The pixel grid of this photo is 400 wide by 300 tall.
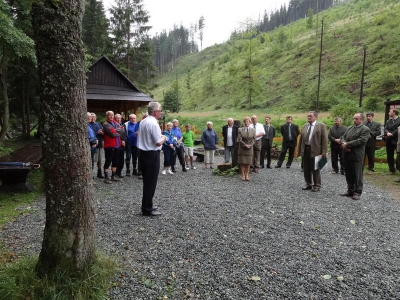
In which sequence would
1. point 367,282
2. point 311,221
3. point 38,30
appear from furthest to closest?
1. point 311,221
2. point 367,282
3. point 38,30

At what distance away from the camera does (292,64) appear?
48719mm

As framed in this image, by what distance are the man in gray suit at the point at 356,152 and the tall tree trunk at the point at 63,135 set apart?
5679 millimetres

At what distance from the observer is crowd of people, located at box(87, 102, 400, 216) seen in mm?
4734

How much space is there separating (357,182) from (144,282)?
5.44m

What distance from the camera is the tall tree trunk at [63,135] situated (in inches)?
96.4

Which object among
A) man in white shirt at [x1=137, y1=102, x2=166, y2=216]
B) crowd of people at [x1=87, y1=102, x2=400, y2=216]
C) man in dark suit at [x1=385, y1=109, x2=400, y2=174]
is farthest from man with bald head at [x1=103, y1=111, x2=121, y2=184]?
man in dark suit at [x1=385, y1=109, x2=400, y2=174]

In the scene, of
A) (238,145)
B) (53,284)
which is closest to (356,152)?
(238,145)

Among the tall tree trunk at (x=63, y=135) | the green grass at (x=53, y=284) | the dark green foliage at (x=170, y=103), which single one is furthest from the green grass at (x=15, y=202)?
the dark green foliage at (x=170, y=103)

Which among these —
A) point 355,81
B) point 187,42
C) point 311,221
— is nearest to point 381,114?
point 355,81

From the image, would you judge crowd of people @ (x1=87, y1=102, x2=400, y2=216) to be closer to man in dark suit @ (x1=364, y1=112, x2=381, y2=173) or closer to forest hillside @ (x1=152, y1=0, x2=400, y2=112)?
man in dark suit @ (x1=364, y1=112, x2=381, y2=173)

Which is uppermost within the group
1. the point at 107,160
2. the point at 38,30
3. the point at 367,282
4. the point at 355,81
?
the point at 355,81

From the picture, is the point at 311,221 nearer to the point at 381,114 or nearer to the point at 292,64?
the point at 381,114

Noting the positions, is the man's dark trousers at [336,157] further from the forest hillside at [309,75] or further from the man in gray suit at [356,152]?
the forest hillside at [309,75]

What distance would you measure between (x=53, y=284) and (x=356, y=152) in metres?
6.18
